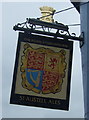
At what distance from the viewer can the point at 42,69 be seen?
8.98 m

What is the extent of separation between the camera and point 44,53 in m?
9.07

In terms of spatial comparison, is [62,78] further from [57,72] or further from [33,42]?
[33,42]

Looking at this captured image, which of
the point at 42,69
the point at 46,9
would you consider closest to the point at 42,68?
the point at 42,69

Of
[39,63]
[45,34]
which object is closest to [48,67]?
[39,63]

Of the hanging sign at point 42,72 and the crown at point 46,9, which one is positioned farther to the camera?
the crown at point 46,9

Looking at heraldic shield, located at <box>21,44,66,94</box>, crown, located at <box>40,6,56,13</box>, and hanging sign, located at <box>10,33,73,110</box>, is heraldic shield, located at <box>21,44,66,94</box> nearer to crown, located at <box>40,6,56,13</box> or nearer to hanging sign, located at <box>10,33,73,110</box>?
hanging sign, located at <box>10,33,73,110</box>

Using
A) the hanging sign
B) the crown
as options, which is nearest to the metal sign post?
the hanging sign

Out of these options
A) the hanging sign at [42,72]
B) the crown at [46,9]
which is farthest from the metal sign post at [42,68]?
the crown at [46,9]

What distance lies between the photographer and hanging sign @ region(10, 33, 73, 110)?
8609 millimetres

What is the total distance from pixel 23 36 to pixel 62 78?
1.33 m

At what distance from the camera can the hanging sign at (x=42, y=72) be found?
8609mm

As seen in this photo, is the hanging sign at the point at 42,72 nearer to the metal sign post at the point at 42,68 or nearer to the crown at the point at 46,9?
the metal sign post at the point at 42,68

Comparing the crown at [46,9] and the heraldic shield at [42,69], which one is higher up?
the crown at [46,9]

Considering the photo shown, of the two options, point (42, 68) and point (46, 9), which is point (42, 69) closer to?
point (42, 68)
